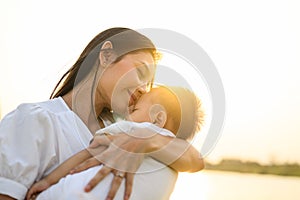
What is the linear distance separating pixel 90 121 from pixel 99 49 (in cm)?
20

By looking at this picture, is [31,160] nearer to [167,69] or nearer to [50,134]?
[50,134]

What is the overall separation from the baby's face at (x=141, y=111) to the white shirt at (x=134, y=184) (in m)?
0.25

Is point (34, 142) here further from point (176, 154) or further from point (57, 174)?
point (176, 154)

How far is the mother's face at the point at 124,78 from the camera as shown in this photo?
57.1 inches

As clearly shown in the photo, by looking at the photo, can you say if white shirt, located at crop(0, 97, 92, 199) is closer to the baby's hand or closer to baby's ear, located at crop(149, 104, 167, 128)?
the baby's hand

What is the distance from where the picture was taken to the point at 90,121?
58.4 inches

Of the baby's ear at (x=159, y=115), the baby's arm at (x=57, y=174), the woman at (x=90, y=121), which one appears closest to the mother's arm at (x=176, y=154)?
the woman at (x=90, y=121)

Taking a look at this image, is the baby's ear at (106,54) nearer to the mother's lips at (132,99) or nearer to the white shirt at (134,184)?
the mother's lips at (132,99)

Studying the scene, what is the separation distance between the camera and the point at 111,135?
1290 mm

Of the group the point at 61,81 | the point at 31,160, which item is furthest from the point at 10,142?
the point at 61,81

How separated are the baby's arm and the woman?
2 centimetres

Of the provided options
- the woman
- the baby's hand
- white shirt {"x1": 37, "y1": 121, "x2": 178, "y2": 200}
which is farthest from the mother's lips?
the baby's hand

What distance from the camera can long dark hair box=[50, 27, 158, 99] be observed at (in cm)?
150

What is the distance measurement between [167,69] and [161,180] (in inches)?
19.1
